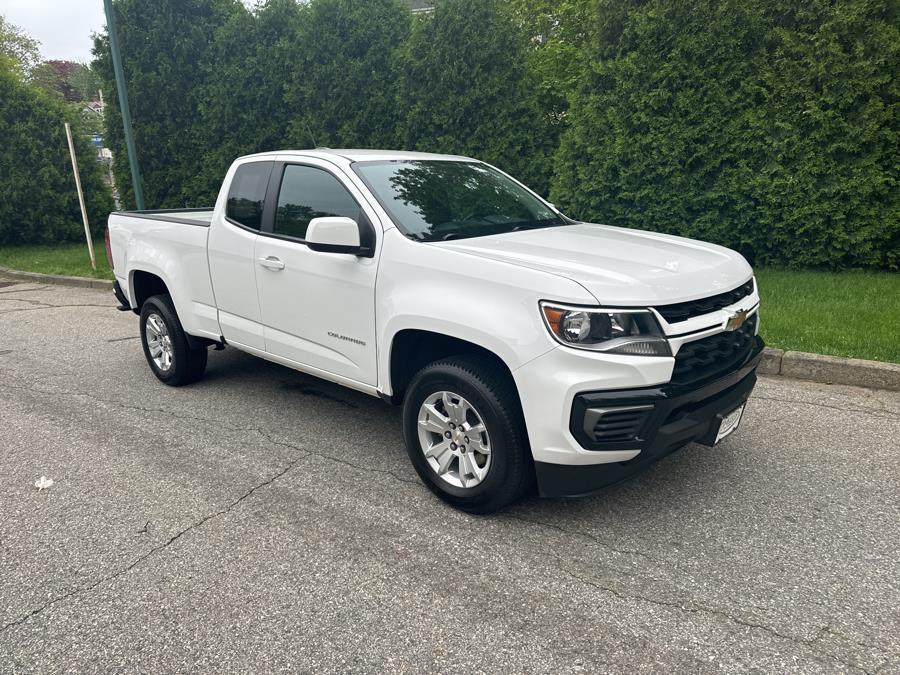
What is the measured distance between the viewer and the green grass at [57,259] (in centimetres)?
1125

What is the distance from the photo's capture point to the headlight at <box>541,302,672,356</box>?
2.85m

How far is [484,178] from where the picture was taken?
4609 mm

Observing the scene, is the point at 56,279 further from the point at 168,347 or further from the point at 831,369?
the point at 831,369

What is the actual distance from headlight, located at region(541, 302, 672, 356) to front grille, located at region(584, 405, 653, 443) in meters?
0.25

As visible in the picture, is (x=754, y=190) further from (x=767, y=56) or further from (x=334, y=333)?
(x=334, y=333)

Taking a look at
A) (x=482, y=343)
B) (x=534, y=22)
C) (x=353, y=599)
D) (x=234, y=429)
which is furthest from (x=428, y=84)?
(x=353, y=599)

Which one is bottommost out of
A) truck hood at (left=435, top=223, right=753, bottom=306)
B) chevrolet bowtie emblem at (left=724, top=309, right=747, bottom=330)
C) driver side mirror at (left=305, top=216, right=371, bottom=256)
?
chevrolet bowtie emblem at (left=724, top=309, right=747, bottom=330)

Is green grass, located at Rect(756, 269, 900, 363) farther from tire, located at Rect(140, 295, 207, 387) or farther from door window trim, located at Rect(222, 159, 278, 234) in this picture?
tire, located at Rect(140, 295, 207, 387)

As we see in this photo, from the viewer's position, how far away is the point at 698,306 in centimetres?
310

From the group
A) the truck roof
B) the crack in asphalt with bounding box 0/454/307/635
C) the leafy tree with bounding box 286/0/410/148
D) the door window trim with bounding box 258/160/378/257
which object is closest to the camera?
the crack in asphalt with bounding box 0/454/307/635

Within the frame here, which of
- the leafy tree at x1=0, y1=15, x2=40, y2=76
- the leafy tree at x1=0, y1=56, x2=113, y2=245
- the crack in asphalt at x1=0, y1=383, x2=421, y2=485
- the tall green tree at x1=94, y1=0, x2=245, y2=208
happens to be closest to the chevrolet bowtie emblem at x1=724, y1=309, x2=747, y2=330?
the crack in asphalt at x1=0, y1=383, x2=421, y2=485

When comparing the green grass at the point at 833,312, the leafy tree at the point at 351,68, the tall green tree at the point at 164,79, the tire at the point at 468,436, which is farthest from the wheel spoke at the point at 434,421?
the tall green tree at the point at 164,79

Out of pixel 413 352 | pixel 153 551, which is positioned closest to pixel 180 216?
pixel 413 352

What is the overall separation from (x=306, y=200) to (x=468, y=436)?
6.39 feet
